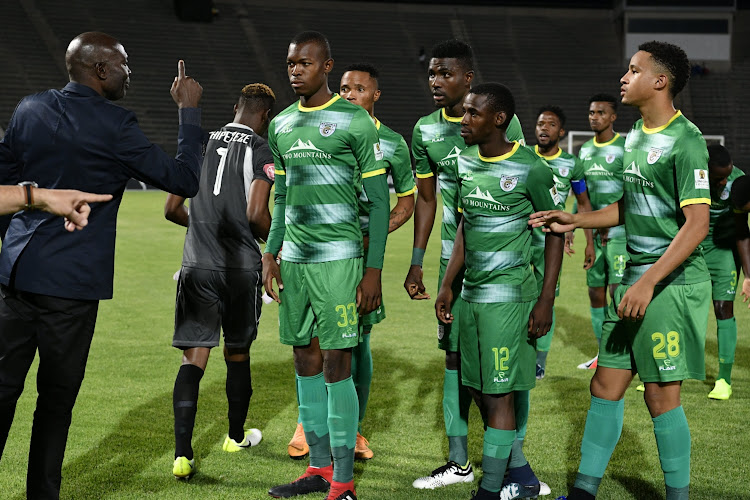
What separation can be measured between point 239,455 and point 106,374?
2.31 meters

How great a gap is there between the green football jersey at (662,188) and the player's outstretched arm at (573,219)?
0.19 meters

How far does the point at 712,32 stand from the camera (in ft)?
139

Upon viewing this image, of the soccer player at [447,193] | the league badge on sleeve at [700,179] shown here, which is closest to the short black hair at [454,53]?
the soccer player at [447,193]

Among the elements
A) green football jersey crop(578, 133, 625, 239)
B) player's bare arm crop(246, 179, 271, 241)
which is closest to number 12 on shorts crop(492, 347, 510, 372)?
player's bare arm crop(246, 179, 271, 241)

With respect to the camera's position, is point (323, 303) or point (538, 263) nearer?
point (323, 303)

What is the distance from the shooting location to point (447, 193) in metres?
4.47

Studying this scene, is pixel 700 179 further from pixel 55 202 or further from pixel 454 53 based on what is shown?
pixel 55 202

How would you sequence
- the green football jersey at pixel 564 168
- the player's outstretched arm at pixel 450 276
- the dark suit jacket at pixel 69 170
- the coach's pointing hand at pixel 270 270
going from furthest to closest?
the green football jersey at pixel 564 168
the coach's pointing hand at pixel 270 270
the player's outstretched arm at pixel 450 276
the dark suit jacket at pixel 69 170

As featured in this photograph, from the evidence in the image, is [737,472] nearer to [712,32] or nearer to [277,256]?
[277,256]

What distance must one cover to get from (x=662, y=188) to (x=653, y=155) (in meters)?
0.14

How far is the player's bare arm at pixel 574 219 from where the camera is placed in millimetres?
3537

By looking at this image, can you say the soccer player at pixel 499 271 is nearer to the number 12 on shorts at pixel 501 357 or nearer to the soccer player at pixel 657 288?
the number 12 on shorts at pixel 501 357

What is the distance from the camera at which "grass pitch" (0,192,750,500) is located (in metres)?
4.16

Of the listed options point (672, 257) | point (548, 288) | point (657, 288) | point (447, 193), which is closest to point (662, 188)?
point (672, 257)
